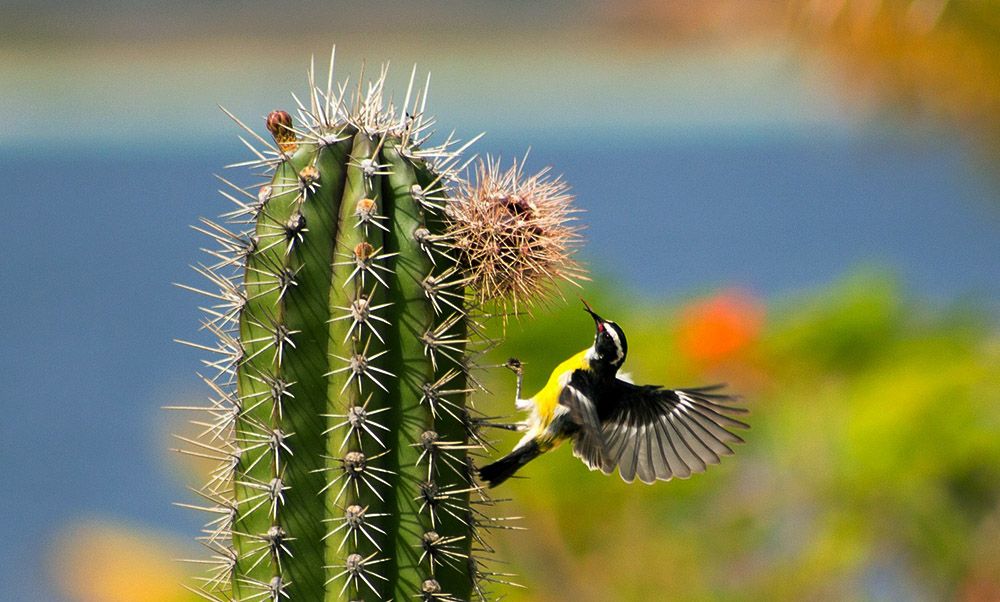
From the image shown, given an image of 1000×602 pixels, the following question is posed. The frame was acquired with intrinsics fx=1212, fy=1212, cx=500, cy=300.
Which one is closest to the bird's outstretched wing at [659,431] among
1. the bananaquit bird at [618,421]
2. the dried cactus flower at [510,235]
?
the bananaquit bird at [618,421]

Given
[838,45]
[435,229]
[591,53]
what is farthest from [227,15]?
[435,229]

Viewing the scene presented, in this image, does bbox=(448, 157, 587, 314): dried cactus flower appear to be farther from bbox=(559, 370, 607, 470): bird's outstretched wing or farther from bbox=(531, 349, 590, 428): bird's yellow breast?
bbox=(531, 349, 590, 428): bird's yellow breast

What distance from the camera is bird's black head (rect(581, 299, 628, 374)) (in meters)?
2.41

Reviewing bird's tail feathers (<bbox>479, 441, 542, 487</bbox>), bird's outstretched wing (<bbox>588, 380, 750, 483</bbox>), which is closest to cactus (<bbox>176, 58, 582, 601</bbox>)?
bird's tail feathers (<bbox>479, 441, 542, 487</bbox>)

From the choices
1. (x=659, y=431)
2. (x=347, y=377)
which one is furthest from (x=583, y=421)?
(x=347, y=377)

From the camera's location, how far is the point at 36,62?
366 inches

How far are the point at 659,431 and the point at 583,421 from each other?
1.40 feet

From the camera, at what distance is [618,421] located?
2654mm

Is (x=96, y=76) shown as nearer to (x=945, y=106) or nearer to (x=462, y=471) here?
(x=945, y=106)

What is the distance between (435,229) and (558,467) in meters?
3.24

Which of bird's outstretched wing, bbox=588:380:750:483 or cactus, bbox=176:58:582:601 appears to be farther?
bird's outstretched wing, bbox=588:380:750:483

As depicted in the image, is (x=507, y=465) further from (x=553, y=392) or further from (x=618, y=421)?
(x=618, y=421)

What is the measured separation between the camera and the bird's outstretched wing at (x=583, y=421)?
2.25m

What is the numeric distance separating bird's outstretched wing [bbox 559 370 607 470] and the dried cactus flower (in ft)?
0.97
